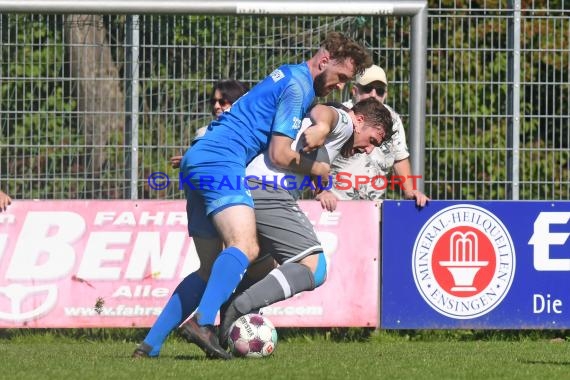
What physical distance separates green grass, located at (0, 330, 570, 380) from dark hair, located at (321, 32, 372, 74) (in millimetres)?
1706

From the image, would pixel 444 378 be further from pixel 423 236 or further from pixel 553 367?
pixel 423 236

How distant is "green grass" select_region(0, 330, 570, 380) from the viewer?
6672 mm

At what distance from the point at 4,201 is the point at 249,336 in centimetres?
276

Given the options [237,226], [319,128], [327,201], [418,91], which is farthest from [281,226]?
[418,91]

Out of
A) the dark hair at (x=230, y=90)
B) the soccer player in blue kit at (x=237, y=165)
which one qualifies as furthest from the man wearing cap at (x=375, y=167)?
the soccer player in blue kit at (x=237, y=165)

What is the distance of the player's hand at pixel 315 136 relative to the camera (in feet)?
23.7

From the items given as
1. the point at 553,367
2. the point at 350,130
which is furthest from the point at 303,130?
the point at 553,367

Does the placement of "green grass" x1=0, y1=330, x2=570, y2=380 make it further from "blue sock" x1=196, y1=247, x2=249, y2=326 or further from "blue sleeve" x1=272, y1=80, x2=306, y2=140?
"blue sleeve" x1=272, y1=80, x2=306, y2=140

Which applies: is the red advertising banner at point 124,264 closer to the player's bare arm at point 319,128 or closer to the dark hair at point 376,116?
the dark hair at point 376,116

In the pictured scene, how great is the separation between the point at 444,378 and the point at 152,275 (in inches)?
131

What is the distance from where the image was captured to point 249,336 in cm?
718

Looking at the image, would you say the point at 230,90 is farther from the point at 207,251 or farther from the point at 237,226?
the point at 237,226

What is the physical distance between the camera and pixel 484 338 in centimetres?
978

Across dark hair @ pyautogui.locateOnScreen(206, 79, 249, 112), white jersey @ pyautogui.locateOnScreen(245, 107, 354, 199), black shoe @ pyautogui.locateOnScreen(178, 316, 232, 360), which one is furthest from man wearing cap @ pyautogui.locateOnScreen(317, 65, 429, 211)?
black shoe @ pyautogui.locateOnScreen(178, 316, 232, 360)
